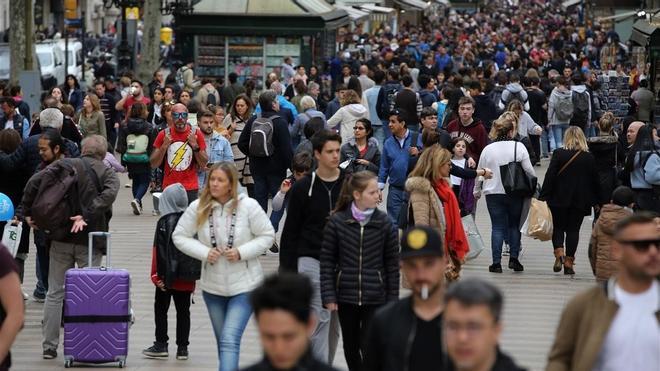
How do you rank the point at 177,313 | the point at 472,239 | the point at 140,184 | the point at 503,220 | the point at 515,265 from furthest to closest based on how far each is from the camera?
1. the point at 140,184
2. the point at 515,265
3. the point at 503,220
4. the point at 472,239
5. the point at 177,313

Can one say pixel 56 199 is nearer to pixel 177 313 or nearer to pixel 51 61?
pixel 177 313

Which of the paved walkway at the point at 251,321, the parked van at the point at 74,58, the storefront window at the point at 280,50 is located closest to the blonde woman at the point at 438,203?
the paved walkway at the point at 251,321

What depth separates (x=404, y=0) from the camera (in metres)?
71.5

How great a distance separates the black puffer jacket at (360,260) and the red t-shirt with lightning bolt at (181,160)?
20.4ft

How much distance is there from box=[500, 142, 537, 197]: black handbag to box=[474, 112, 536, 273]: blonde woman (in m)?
0.04

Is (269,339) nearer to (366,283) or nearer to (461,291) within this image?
(461,291)

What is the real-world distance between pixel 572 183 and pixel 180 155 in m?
3.55

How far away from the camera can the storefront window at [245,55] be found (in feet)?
121

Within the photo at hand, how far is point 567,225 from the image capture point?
16141 millimetres

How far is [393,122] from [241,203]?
5.53 m

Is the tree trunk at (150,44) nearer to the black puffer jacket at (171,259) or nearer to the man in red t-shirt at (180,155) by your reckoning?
the man in red t-shirt at (180,155)

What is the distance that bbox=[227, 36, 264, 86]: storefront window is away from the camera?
36906 mm

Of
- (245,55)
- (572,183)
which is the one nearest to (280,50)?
(245,55)

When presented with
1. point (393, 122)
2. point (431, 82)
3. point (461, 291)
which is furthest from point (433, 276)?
point (431, 82)
